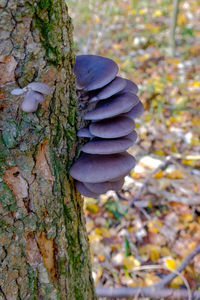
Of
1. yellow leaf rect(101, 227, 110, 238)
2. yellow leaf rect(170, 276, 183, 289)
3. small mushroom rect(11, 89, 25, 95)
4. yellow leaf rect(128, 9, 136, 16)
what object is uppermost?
small mushroom rect(11, 89, 25, 95)

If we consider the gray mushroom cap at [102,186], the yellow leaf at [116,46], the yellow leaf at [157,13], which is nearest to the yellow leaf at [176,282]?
the gray mushroom cap at [102,186]

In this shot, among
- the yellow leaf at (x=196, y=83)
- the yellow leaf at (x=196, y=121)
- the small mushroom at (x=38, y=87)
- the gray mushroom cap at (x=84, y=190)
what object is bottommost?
the yellow leaf at (x=196, y=121)

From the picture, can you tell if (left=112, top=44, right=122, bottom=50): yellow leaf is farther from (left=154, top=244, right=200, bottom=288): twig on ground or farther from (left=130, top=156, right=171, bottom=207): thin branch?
(left=154, top=244, right=200, bottom=288): twig on ground

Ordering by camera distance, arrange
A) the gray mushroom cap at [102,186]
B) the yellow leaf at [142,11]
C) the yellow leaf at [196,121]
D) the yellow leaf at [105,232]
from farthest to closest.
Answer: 1. the yellow leaf at [142,11]
2. the yellow leaf at [196,121]
3. the yellow leaf at [105,232]
4. the gray mushroom cap at [102,186]

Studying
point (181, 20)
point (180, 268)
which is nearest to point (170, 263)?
point (180, 268)

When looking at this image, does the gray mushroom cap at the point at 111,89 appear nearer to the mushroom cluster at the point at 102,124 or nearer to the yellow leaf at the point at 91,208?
the mushroom cluster at the point at 102,124

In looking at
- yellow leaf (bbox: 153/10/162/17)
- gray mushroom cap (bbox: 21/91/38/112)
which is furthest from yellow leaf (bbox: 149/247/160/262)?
yellow leaf (bbox: 153/10/162/17)

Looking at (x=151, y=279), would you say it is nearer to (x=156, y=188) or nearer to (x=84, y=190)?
(x=156, y=188)
